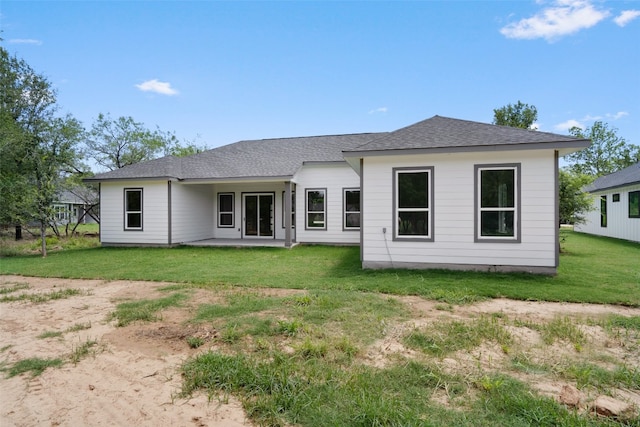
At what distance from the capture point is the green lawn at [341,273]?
5.79 metres

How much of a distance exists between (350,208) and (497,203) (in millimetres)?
6341

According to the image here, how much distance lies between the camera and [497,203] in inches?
288

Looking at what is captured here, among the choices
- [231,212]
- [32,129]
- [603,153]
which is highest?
[603,153]

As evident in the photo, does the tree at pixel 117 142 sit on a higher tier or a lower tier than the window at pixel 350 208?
higher

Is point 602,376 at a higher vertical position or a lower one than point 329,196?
lower

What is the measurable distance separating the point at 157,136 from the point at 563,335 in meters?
26.2

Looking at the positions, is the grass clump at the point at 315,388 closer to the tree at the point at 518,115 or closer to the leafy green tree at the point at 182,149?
the leafy green tree at the point at 182,149

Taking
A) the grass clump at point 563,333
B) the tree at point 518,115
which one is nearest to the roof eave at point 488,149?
the grass clump at point 563,333

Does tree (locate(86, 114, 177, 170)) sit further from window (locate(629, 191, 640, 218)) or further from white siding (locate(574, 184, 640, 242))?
window (locate(629, 191, 640, 218))

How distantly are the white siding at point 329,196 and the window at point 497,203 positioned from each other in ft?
19.3

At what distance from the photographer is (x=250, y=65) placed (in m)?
15.9

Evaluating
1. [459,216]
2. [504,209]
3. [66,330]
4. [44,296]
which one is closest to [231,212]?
[44,296]

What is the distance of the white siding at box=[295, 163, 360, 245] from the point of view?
13047 mm

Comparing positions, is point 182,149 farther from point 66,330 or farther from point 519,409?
point 519,409
